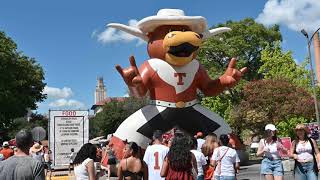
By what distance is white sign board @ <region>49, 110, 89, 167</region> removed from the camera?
16328 mm

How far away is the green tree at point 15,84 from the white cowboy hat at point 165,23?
79.3 ft

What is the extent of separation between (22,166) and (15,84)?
32149mm

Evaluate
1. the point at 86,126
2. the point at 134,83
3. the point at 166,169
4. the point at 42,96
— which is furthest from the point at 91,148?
the point at 42,96

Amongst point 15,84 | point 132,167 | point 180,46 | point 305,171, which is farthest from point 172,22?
point 15,84

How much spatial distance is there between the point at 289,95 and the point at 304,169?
20.9 metres

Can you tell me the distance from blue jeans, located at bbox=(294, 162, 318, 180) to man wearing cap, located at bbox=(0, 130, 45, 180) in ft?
15.0

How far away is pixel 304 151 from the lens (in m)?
7.33

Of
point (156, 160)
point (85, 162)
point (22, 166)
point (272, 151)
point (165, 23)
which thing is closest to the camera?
point (22, 166)

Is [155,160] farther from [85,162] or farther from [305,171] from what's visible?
[305,171]

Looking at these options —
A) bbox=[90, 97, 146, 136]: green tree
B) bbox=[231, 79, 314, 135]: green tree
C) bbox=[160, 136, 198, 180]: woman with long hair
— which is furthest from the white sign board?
bbox=[90, 97, 146, 136]: green tree

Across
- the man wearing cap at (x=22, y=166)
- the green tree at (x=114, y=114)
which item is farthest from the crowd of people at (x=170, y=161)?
the green tree at (x=114, y=114)

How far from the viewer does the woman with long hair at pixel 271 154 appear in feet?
25.8

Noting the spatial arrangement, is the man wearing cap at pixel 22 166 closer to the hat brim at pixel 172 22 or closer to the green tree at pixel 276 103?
the hat brim at pixel 172 22

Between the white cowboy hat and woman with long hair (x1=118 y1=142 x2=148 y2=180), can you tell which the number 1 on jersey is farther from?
the white cowboy hat
